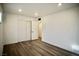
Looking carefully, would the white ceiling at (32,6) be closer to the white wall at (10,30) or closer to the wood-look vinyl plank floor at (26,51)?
the white wall at (10,30)

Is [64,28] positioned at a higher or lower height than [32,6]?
lower

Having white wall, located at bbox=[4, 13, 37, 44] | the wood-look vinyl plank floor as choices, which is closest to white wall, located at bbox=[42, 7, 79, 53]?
the wood-look vinyl plank floor

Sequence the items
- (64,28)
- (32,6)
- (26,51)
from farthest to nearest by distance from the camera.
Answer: (64,28) < (26,51) < (32,6)

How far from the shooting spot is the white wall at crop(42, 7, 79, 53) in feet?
8.36

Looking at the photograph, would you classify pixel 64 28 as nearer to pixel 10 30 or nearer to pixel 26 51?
pixel 26 51

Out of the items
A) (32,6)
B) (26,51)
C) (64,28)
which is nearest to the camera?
(32,6)

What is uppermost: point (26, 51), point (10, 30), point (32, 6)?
point (32, 6)

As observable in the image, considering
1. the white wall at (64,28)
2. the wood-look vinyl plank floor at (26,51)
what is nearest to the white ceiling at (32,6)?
the white wall at (64,28)

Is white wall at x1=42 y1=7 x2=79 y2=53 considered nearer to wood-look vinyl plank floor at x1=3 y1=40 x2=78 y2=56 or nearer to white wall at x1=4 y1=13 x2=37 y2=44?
wood-look vinyl plank floor at x1=3 y1=40 x2=78 y2=56

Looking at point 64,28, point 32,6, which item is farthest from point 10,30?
point 64,28

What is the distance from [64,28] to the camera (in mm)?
2725

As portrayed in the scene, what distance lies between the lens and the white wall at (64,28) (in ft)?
8.36

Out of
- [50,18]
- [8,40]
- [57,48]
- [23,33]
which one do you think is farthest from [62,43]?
[8,40]

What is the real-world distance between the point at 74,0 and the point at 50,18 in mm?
1985
